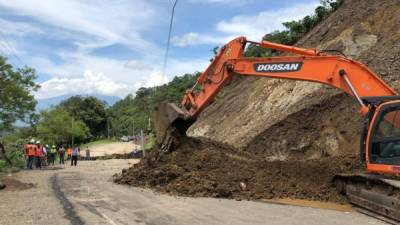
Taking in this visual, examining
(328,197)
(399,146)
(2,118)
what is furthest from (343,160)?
(2,118)

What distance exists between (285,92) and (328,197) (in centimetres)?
1261

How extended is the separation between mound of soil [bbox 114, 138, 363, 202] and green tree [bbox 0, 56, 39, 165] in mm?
15060

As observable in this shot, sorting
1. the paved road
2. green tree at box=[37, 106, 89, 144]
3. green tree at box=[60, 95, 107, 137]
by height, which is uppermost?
green tree at box=[60, 95, 107, 137]

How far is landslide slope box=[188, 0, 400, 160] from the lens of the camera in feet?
61.7

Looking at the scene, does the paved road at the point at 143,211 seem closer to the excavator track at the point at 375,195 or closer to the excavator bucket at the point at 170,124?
the excavator track at the point at 375,195

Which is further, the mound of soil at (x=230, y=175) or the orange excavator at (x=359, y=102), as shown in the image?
the mound of soil at (x=230, y=175)

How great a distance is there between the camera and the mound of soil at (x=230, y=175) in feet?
40.6

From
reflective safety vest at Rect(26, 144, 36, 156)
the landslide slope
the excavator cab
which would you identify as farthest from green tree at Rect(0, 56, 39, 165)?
the excavator cab

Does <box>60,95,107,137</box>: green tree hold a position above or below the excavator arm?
above

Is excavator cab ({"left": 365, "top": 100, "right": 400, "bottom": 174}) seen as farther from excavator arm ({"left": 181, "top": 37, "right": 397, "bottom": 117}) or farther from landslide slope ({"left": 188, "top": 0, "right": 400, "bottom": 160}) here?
landslide slope ({"left": 188, "top": 0, "right": 400, "bottom": 160})

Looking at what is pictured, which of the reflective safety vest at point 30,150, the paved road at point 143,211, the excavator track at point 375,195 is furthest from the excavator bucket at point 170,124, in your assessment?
the reflective safety vest at point 30,150

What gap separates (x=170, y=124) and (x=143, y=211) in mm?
5213

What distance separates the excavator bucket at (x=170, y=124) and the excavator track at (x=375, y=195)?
5.49 m

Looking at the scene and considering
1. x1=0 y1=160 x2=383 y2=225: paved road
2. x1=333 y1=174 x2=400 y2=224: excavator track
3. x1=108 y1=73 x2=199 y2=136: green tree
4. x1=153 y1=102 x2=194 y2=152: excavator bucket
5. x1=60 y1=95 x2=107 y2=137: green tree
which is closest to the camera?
x1=333 y1=174 x2=400 y2=224: excavator track
